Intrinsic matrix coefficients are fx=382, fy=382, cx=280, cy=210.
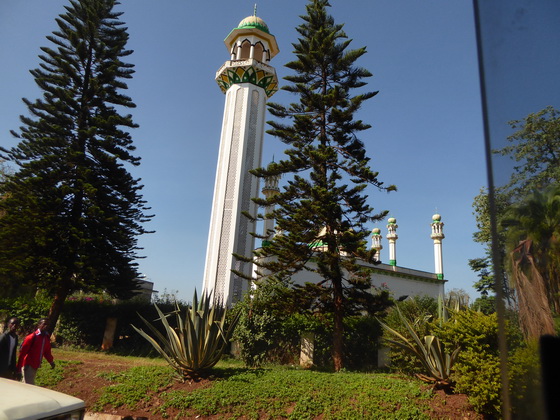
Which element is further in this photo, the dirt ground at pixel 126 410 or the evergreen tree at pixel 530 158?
the dirt ground at pixel 126 410

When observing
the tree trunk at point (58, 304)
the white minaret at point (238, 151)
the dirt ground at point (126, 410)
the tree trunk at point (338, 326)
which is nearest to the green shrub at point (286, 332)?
the tree trunk at point (338, 326)

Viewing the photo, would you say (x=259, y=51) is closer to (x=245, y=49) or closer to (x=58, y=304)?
(x=245, y=49)

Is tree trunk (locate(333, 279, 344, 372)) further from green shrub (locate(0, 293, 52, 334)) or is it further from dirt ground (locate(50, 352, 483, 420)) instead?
green shrub (locate(0, 293, 52, 334))

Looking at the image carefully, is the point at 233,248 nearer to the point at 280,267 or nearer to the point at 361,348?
the point at 280,267

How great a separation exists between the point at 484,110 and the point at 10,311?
52.2 feet

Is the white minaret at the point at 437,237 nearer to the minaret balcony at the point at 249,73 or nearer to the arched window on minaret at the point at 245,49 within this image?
the minaret balcony at the point at 249,73

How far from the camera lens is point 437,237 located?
2364 cm

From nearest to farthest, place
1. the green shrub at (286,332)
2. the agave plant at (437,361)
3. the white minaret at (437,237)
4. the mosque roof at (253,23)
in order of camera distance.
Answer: the agave plant at (437,361) < the green shrub at (286,332) < the mosque roof at (253,23) < the white minaret at (437,237)

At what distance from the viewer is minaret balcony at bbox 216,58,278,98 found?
16.6 metres

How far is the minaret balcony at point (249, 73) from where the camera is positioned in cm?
1658

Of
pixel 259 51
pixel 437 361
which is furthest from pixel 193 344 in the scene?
pixel 259 51

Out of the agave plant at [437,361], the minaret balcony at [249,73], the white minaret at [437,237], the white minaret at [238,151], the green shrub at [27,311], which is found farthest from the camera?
the white minaret at [437,237]

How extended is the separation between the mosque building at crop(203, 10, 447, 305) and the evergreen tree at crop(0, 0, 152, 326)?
115 inches

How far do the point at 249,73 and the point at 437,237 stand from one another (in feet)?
49.9
